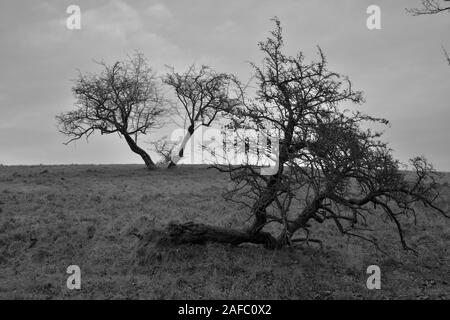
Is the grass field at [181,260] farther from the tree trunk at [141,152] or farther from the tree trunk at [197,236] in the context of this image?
the tree trunk at [141,152]

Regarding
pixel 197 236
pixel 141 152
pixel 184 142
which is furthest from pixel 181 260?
pixel 184 142

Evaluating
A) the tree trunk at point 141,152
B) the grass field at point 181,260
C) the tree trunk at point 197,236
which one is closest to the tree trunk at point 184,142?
the tree trunk at point 141,152

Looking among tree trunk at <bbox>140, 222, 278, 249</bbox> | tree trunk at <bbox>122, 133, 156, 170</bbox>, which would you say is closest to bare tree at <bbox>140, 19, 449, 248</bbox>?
tree trunk at <bbox>140, 222, 278, 249</bbox>

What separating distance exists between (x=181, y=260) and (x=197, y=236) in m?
0.94

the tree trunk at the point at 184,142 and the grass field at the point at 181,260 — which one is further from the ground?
the tree trunk at the point at 184,142

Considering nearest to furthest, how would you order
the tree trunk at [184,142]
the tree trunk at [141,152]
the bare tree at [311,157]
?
the bare tree at [311,157] → the tree trunk at [141,152] → the tree trunk at [184,142]

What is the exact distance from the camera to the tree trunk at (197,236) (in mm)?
12773

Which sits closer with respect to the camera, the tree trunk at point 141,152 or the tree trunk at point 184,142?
the tree trunk at point 141,152

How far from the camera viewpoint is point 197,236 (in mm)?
12789

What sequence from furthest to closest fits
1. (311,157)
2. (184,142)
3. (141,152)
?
(184,142)
(141,152)
(311,157)

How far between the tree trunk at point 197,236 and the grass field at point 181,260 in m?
0.26

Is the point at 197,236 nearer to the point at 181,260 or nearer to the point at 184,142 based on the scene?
the point at 181,260

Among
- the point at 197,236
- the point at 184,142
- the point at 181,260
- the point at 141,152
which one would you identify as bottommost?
the point at 181,260

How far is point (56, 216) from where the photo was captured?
17.3 m
